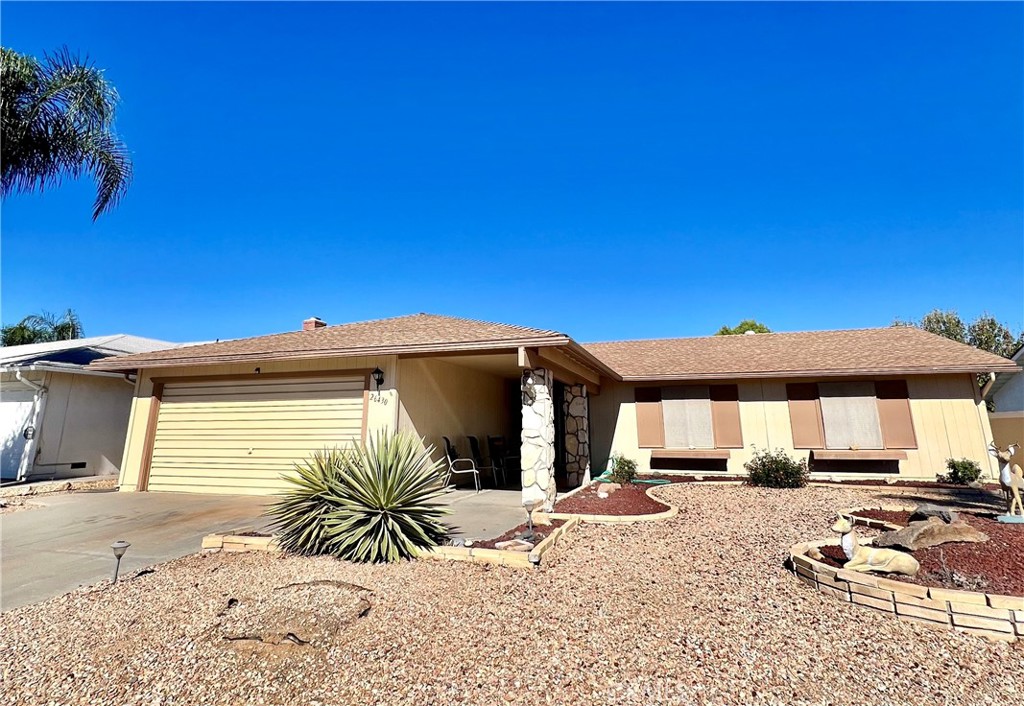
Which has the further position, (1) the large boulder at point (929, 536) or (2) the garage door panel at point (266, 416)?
(2) the garage door panel at point (266, 416)

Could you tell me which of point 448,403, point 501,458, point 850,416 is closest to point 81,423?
point 448,403

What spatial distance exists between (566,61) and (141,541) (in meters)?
10.7

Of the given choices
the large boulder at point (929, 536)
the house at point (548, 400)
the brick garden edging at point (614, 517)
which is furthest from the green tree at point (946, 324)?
the brick garden edging at point (614, 517)

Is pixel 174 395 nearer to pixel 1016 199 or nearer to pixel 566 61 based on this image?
pixel 566 61

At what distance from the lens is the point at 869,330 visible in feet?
44.0

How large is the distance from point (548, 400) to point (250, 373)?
606 cm

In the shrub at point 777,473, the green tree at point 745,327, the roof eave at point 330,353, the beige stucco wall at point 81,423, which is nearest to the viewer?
the roof eave at point 330,353

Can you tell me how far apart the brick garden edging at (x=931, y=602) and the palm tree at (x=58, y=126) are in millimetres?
13387

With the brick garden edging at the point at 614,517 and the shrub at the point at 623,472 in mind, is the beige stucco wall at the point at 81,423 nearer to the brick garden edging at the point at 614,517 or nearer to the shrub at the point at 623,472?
the brick garden edging at the point at 614,517

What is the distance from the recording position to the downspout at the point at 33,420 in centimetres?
1051

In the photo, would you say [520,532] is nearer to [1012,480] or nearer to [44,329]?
[1012,480]

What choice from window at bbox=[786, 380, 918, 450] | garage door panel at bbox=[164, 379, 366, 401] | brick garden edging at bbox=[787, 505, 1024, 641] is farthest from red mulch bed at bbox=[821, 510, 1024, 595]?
garage door panel at bbox=[164, 379, 366, 401]

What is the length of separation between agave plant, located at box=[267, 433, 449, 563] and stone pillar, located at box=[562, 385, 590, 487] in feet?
18.2

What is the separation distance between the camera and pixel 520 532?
5.29 meters
